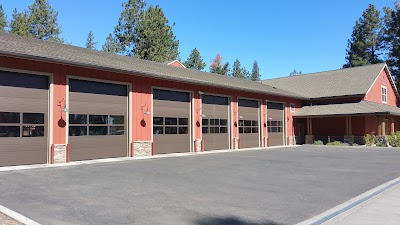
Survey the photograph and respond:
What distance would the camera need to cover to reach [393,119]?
36.1 m

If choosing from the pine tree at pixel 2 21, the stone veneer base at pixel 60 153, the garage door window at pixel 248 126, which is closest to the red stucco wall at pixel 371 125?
the garage door window at pixel 248 126

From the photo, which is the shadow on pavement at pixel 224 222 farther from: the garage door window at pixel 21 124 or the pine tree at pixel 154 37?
the pine tree at pixel 154 37

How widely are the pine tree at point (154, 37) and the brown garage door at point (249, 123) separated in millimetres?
22959

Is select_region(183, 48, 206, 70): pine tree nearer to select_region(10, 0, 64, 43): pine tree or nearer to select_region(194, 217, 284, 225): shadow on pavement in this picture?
select_region(10, 0, 64, 43): pine tree

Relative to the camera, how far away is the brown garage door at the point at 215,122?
77.2ft

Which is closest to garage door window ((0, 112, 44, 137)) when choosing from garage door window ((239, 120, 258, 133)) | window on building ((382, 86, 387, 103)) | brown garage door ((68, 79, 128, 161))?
brown garage door ((68, 79, 128, 161))

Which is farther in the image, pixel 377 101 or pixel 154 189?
pixel 377 101

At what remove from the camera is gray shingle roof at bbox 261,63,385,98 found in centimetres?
3343

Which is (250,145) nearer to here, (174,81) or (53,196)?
(174,81)

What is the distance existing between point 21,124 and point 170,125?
8.92 metres

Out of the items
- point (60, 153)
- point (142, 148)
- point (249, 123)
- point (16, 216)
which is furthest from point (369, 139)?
point (16, 216)

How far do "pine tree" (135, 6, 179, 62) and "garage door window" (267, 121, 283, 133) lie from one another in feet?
73.6

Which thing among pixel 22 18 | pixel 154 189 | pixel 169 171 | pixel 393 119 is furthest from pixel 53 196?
pixel 22 18

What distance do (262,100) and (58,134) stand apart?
724 inches
